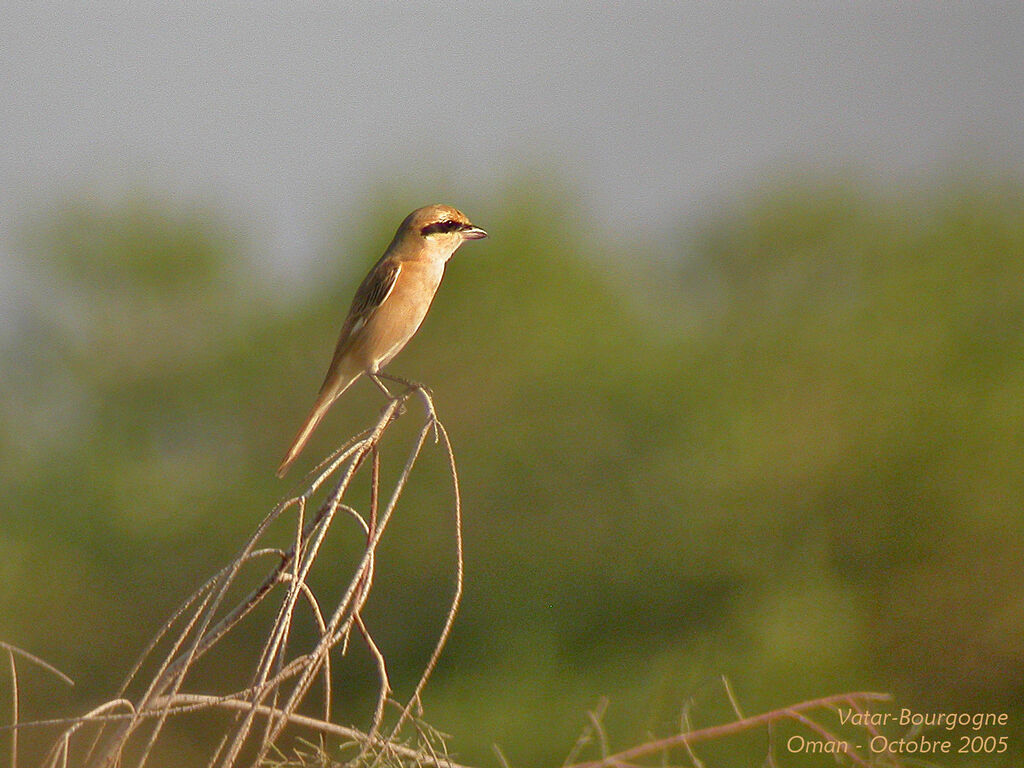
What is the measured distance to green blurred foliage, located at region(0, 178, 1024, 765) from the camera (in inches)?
713

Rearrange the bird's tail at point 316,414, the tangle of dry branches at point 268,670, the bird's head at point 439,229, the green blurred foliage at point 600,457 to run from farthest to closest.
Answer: the green blurred foliage at point 600,457 → the bird's head at point 439,229 → the bird's tail at point 316,414 → the tangle of dry branches at point 268,670

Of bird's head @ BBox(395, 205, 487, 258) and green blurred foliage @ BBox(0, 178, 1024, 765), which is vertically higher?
bird's head @ BBox(395, 205, 487, 258)

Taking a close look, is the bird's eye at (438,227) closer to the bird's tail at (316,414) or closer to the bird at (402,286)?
the bird at (402,286)

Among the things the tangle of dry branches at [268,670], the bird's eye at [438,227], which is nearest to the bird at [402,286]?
the bird's eye at [438,227]

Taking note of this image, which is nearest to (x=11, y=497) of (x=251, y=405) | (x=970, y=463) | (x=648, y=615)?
(x=251, y=405)

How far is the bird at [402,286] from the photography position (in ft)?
16.2

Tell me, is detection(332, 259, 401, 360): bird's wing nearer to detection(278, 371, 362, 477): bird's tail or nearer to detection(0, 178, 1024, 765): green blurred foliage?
detection(278, 371, 362, 477): bird's tail

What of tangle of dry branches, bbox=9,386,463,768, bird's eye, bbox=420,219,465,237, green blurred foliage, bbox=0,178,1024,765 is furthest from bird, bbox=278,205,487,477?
green blurred foliage, bbox=0,178,1024,765

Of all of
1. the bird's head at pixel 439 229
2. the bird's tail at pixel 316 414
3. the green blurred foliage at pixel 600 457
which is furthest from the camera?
the green blurred foliage at pixel 600 457

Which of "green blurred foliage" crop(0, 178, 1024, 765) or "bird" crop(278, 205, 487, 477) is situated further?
"green blurred foliage" crop(0, 178, 1024, 765)

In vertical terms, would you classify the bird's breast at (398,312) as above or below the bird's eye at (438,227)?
below

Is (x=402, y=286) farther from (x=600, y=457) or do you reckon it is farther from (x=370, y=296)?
(x=600, y=457)

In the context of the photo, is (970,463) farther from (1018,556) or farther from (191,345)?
(191,345)

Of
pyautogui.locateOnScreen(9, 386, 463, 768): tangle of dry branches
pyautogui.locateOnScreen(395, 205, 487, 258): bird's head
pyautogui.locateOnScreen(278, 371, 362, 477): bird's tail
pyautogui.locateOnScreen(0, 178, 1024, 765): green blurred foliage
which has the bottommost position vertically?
pyautogui.locateOnScreen(0, 178, 1024, 765): green blurred foliage
